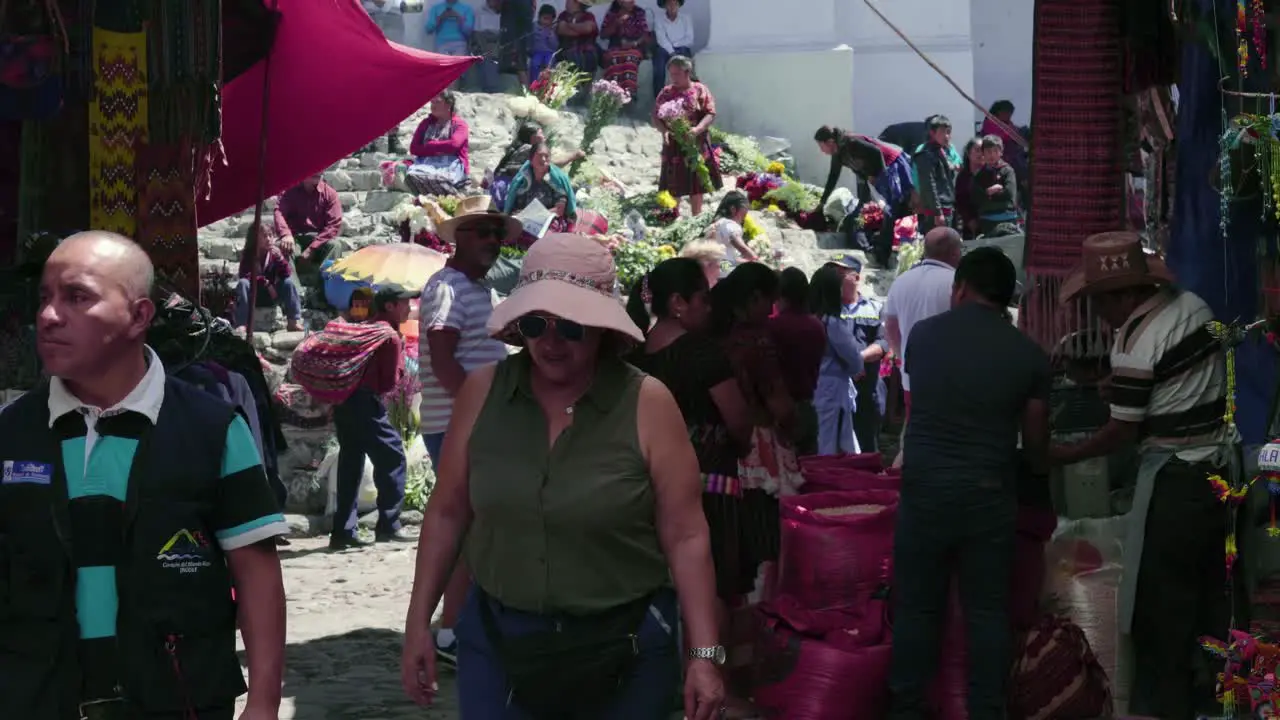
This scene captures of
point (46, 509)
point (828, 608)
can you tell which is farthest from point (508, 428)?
point (828, 608)

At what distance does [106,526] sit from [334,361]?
23.7 ft

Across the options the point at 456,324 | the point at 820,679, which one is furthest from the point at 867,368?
the point at 820,679

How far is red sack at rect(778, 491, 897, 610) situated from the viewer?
22.5 feet

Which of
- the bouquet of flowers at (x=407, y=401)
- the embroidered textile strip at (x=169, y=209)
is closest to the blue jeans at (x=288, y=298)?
the bouquet of flowers at (x=407, y=401)

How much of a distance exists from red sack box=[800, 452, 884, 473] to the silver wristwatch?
12.4 ft

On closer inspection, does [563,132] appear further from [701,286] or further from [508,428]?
[508,428]

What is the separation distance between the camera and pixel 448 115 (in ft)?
63.2

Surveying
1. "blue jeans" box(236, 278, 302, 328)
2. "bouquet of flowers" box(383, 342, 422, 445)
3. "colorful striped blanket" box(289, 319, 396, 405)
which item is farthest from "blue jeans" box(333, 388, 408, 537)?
"blue jeans" box(236, 278, 302, 328)

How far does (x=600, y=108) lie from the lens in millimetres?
23188

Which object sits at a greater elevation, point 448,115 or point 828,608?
point 448,115

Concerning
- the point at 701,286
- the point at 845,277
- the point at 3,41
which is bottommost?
the point at 845,277

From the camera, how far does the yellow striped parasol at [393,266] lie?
1256 centimetres

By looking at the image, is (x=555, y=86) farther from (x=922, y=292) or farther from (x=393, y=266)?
(x=922, y=292)

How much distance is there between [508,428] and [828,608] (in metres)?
2.95
